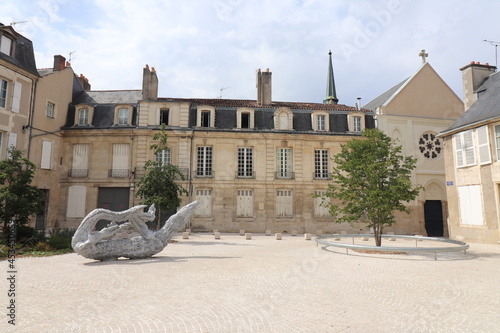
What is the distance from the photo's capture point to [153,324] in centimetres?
A: 392

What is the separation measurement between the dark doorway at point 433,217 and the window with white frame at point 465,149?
19.6 ft

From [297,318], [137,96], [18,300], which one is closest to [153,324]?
[297,318]

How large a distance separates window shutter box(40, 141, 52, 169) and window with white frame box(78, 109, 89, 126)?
244 cm

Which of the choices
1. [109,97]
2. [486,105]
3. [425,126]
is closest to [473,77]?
[486,105]

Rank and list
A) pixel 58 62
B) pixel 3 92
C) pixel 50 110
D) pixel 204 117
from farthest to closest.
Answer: pixel 58 62
pixel 204 117
pixel 50 110
pixel 3 92

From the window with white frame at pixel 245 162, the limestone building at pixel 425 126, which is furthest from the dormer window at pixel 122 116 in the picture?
the limestone building at pixel 425 126

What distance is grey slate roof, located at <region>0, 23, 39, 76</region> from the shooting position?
16.1 meters

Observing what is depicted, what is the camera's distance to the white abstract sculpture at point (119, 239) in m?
8.08

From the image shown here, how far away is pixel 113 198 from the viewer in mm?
19891

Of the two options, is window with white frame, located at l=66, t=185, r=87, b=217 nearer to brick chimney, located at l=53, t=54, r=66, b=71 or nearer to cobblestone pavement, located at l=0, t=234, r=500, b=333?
brick chimney, located at l=53, t=54, r=66, b=71

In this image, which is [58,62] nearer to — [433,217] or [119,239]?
[119,239]

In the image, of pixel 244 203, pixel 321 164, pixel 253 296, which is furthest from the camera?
pixel 321 164

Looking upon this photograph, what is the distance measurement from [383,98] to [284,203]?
1189 cm

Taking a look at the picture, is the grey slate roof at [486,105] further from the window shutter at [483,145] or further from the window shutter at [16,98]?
the window shutter at [16,98]
